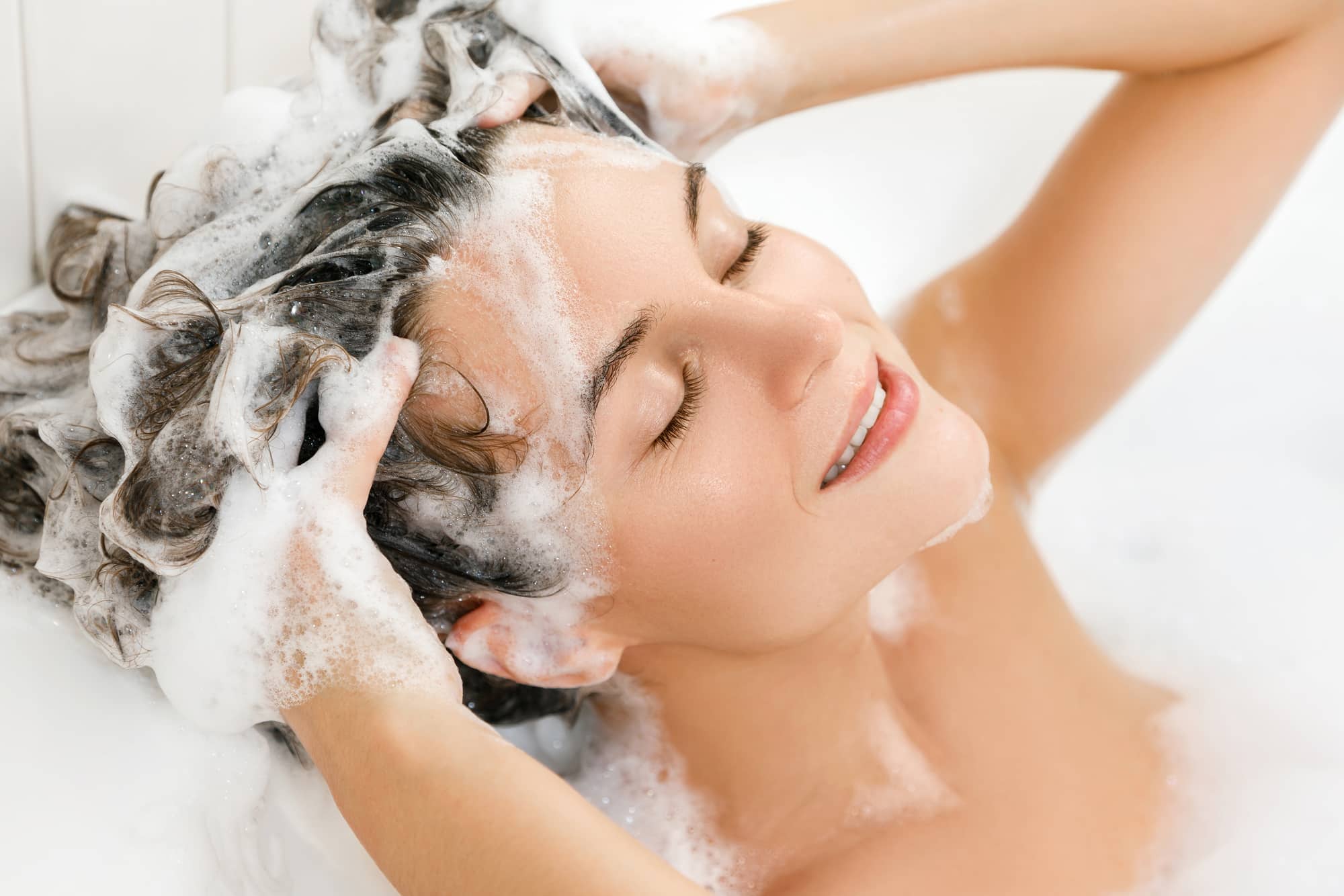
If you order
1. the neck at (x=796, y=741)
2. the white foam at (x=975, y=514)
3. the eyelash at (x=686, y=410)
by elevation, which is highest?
the eyelash at (x=686, y=410)

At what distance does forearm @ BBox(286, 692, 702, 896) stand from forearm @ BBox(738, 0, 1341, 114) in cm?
83

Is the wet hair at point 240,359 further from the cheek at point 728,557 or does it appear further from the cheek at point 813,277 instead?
the cheek at point 813,277

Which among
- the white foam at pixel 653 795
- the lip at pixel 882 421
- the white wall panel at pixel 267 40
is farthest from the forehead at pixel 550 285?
the white wall panel at pixel 267 40

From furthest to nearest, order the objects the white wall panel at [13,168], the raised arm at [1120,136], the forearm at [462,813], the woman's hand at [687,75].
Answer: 1. the raised arm at [1120,136]
2. the woman's hand at [687,75]
3. the white wall panel at [13,168]
4. the forearm at [462,813]

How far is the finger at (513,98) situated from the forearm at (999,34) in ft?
1.16

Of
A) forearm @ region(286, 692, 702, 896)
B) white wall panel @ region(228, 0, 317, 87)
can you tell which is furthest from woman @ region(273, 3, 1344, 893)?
white wall panel @ region(228, 0, 317, 87)

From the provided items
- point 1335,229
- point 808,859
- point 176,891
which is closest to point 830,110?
point 1335,229

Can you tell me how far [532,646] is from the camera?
3.79ft

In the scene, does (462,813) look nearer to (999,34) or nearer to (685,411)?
(685,411)

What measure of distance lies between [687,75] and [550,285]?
44 centimetres

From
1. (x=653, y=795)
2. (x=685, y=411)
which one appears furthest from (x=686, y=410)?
(x=653, y=795)

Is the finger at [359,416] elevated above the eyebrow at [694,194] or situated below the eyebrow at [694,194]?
below

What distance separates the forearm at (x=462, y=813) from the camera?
814 mm

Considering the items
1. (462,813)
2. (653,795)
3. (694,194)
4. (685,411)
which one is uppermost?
(694,194)
